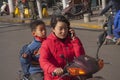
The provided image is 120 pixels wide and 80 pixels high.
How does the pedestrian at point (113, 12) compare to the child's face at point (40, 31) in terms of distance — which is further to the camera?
the pedestrian at point (113, 12)

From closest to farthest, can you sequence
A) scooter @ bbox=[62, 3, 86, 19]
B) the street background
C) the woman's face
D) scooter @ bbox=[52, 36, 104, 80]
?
1. scooter @ bbox=[52, 36, 104, 80]
2. the woman's face
3. the street background
4. scooter @ bbox=[62, 3, 86, 19]

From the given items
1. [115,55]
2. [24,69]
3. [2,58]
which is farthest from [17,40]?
[24,69]

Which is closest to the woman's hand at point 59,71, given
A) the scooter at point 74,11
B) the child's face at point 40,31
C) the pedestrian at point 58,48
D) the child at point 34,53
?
the pedestrian at point 58,48

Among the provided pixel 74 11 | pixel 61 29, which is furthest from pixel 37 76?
pixel 74 11

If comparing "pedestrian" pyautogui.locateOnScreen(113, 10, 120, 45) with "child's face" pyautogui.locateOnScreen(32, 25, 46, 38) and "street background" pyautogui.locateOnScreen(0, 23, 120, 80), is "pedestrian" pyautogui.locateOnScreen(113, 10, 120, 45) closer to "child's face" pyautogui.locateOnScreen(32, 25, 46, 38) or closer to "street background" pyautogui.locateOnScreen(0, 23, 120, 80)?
"street background" pyautogui.locateOnScreen(0, 23, 120, 80)

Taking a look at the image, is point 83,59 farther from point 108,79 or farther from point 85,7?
point 85,7

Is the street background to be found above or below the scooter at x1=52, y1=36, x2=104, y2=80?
below

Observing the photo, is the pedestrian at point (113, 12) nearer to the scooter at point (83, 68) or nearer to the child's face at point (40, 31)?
the child's face at point (40, 31)

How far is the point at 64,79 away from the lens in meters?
4.11

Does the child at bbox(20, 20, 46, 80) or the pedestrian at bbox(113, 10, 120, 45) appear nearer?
the child at bbox(20, 20, 46, 80)

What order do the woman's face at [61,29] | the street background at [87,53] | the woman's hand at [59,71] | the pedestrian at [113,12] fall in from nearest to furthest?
1. the woman's hand at [59,71]
2. the woman's face at [61,29]
3. the street background at [87,53]
4. the pedestrian at [113,12]

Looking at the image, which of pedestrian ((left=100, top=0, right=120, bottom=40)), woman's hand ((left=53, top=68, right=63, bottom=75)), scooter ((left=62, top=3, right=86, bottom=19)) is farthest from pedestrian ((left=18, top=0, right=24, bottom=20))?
woman's hand ((left=53, top=68, right=63, bottom=75))

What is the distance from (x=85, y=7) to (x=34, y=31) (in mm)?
17630

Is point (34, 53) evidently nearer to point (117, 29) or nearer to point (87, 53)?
point (87, 53)
